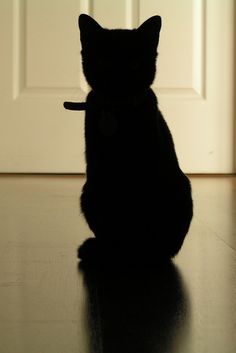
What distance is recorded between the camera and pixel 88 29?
39.3 inches

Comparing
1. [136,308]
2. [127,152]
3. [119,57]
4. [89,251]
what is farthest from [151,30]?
[136,308]

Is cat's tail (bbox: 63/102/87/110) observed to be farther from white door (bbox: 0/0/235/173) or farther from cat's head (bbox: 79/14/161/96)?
white door (bbox: 0/0/235/173)

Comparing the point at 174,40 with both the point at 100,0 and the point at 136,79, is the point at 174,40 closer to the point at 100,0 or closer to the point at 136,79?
the point at 100,0

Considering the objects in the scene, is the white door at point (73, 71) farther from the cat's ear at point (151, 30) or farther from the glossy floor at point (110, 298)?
the cat's ear at point (151, 30)

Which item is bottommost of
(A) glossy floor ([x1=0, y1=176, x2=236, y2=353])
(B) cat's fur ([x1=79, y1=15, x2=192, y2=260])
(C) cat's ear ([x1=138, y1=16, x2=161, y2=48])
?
(A) glossy floor ([x1=0, y1=176, x2=236, y2=353])

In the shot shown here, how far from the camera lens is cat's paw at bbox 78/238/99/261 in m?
1.00

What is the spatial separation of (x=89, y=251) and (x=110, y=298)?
0.80 ft

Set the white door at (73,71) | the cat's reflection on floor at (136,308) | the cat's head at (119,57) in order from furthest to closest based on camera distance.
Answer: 1. the white door at (73,71)
2. the cat's head at (119,57)
3. the cat's reflection on floor at (136,308)

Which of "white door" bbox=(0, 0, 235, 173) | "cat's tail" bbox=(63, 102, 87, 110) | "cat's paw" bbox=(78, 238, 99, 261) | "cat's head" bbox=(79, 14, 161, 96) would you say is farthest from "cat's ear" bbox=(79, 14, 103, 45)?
"white door" bbox=(0, 0, 235, 173)

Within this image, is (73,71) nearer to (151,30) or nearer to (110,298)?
(151,30)

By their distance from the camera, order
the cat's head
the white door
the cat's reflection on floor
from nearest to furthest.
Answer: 1. the cat's reflection on floor
2. the cat's head
3. the white door

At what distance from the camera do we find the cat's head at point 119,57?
3.13 ft

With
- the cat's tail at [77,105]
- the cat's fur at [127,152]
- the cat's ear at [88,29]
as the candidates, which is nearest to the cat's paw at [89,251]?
the cat's fur at [127,152]

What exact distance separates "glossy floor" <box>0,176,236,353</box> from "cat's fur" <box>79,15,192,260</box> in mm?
56
